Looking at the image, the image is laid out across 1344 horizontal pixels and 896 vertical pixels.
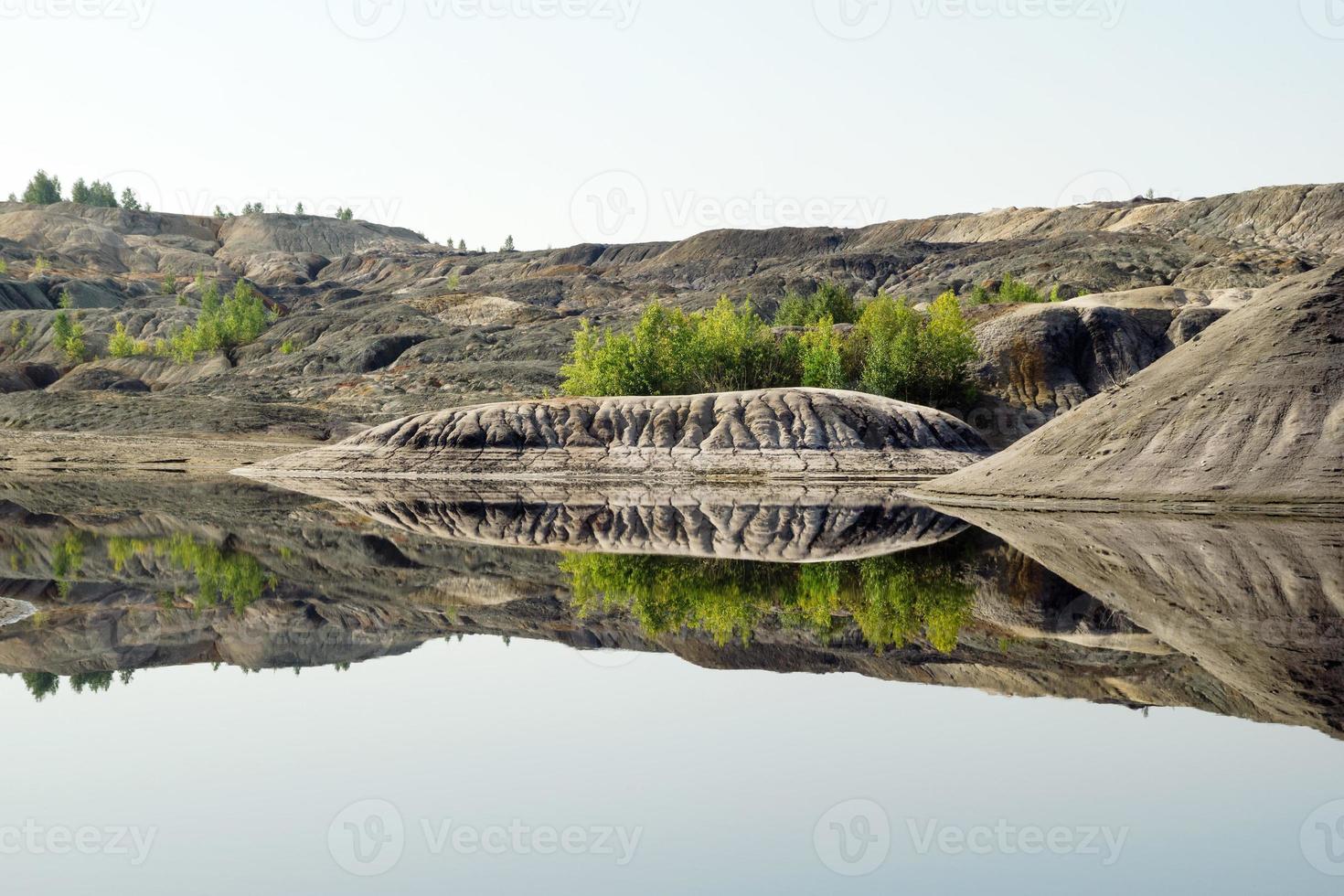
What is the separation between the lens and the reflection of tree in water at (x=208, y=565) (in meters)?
26.2

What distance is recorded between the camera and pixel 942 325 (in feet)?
302

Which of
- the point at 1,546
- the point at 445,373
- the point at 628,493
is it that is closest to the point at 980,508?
the point at 628,493

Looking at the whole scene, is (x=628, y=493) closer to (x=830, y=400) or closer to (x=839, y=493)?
(x=839, y=493)

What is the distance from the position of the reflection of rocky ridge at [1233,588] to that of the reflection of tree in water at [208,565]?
18.5 m

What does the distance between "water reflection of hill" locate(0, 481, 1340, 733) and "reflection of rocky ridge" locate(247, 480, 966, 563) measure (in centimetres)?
104

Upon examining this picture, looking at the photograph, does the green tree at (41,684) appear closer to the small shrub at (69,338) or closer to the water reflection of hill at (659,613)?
the water reflection of hill at (659,613)

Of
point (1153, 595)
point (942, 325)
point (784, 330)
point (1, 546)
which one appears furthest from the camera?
point (784, 330)

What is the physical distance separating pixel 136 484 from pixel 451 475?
2075 centimetres

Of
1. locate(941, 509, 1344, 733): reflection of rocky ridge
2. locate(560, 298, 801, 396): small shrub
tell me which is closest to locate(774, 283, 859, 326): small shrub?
locate(560, 298, 801, 396): small shrub

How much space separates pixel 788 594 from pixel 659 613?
3418 mm

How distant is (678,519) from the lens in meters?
45.6

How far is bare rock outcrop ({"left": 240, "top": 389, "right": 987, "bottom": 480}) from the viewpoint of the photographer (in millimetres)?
70750

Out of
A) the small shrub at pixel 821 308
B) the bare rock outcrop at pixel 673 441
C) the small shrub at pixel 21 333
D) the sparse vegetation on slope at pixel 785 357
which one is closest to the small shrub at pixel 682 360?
the sparse vegetation on slope at pixel 785 357

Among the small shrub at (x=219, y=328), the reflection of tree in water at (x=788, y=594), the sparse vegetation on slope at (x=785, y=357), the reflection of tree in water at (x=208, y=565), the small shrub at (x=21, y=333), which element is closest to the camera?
the reflection of tree in water at (x=788, y=594)
